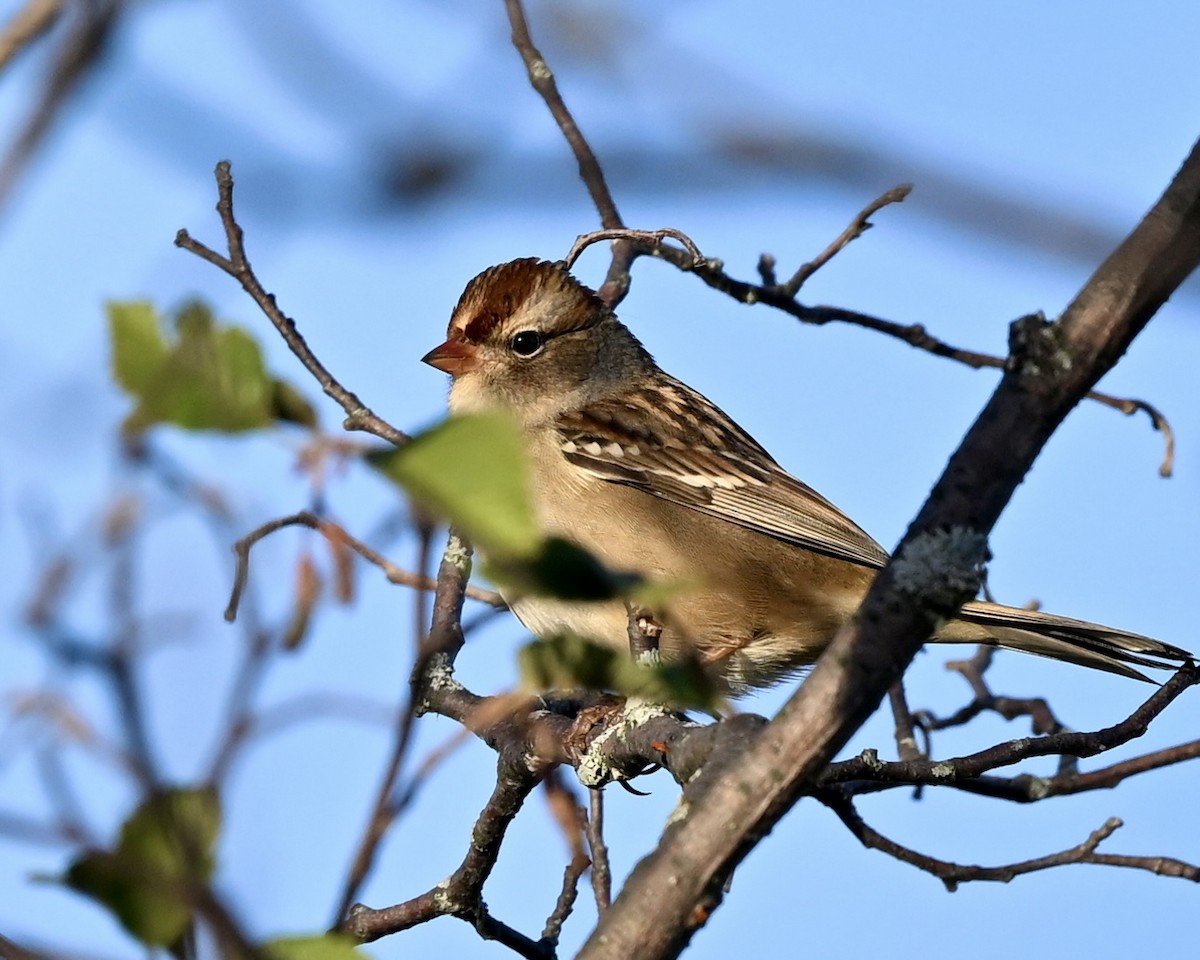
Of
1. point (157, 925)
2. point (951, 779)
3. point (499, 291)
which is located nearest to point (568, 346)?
point (499, 291)

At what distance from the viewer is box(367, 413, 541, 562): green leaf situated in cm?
113

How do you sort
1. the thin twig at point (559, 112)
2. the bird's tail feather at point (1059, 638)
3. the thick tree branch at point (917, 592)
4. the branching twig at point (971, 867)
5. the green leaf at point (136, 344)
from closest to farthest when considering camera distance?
the green leaf at point (136, 344) → the thick tree branch at point (917, 592) → the branching twig at point (971, 867) → the bird's tail feather at point (1059, 638) → the thin twig at point (559, 112)

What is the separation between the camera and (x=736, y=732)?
2154mm

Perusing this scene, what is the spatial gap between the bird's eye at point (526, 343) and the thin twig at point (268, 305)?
1.05 meters

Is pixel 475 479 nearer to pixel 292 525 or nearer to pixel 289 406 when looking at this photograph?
pixel 289 406

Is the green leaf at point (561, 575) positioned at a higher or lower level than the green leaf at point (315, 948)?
higher

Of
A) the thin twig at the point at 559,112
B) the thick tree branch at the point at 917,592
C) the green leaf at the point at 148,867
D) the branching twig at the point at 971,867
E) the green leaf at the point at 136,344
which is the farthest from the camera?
the thin twig at the point at 559,112

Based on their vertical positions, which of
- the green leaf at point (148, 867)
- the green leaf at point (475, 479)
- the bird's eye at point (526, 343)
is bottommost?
the green leaf at point (148, 867)

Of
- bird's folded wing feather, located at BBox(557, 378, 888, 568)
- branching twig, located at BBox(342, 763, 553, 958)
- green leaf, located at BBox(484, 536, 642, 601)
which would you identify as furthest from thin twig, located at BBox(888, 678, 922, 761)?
green leaf, located at BBox(484, 536, 642, 601)

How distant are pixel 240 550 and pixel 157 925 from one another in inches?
35.5

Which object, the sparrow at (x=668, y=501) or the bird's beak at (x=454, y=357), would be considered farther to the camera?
the bird's beak at (x=454, y=357)

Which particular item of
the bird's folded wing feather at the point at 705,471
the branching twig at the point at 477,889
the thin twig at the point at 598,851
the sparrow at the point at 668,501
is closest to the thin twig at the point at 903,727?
the sparrow at the point at 668,501

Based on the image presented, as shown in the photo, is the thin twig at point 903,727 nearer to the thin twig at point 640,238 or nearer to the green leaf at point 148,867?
the thin twig at point 640,238

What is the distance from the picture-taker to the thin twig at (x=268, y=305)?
339cm
